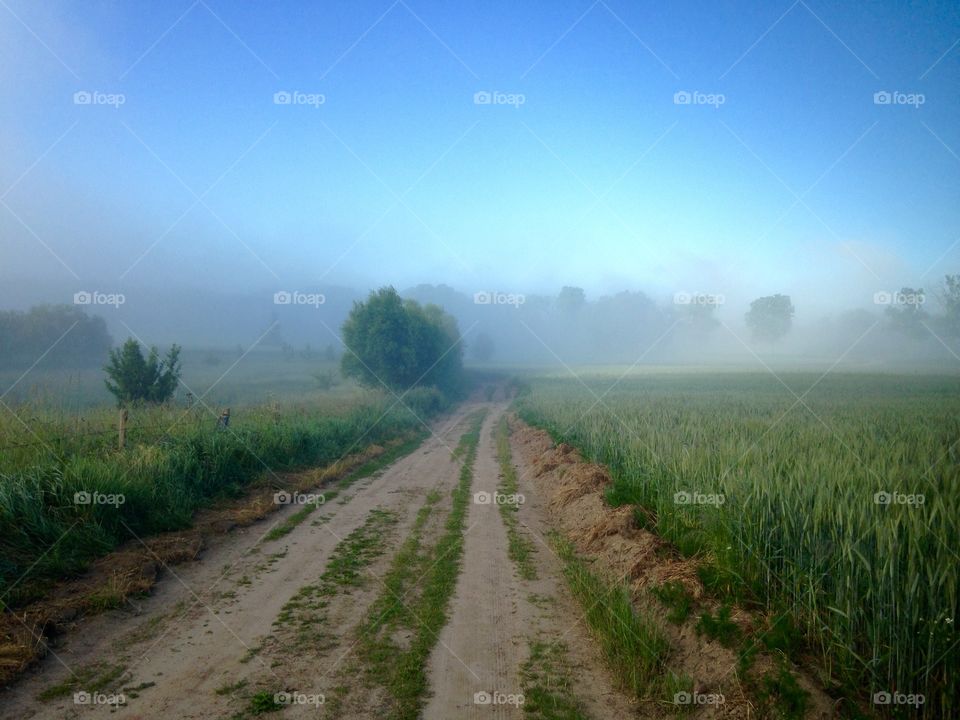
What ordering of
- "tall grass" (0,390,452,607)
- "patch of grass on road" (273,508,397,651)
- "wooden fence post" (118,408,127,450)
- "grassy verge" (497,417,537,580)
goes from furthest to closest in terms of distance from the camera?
"wooden fence post" (118,408,127,450), "grassy verge" (497,417,537,580), "tall grass" (0,390,452,607), "patch of grass on road" (273,508,397,651)

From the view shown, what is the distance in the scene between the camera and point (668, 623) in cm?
532

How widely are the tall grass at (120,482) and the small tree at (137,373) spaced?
16.1ft

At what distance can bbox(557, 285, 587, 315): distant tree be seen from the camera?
562ft

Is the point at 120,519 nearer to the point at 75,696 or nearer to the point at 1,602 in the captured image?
the point at 1,602

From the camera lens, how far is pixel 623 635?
4.97 meters

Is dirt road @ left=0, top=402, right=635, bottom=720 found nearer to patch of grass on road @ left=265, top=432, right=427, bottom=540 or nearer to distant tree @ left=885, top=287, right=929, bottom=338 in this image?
patch of grass on road @ left=265, top=432, right=427, bottom=540

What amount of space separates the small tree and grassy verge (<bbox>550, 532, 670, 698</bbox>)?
17.4 m

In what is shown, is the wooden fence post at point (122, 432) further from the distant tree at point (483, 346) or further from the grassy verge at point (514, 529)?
the distant tree at point (483, 346)

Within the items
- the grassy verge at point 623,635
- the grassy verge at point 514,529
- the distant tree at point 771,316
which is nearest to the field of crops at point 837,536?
the grassy verge at point 623,635

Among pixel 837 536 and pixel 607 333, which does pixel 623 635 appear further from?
pixel 607 333

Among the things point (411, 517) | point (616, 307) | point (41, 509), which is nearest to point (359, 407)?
point (411, 517)

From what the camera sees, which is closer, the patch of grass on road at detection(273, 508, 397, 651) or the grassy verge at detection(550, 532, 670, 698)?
the grassy verge at detection(550, 532, 670, 698)

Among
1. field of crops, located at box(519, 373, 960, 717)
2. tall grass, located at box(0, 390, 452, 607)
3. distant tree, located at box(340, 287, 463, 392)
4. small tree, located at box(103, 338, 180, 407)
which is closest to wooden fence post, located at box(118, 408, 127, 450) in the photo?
tall grass, located at box(0, 390, 452, 607)

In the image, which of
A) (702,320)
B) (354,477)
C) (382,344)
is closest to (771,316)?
(702,320)
